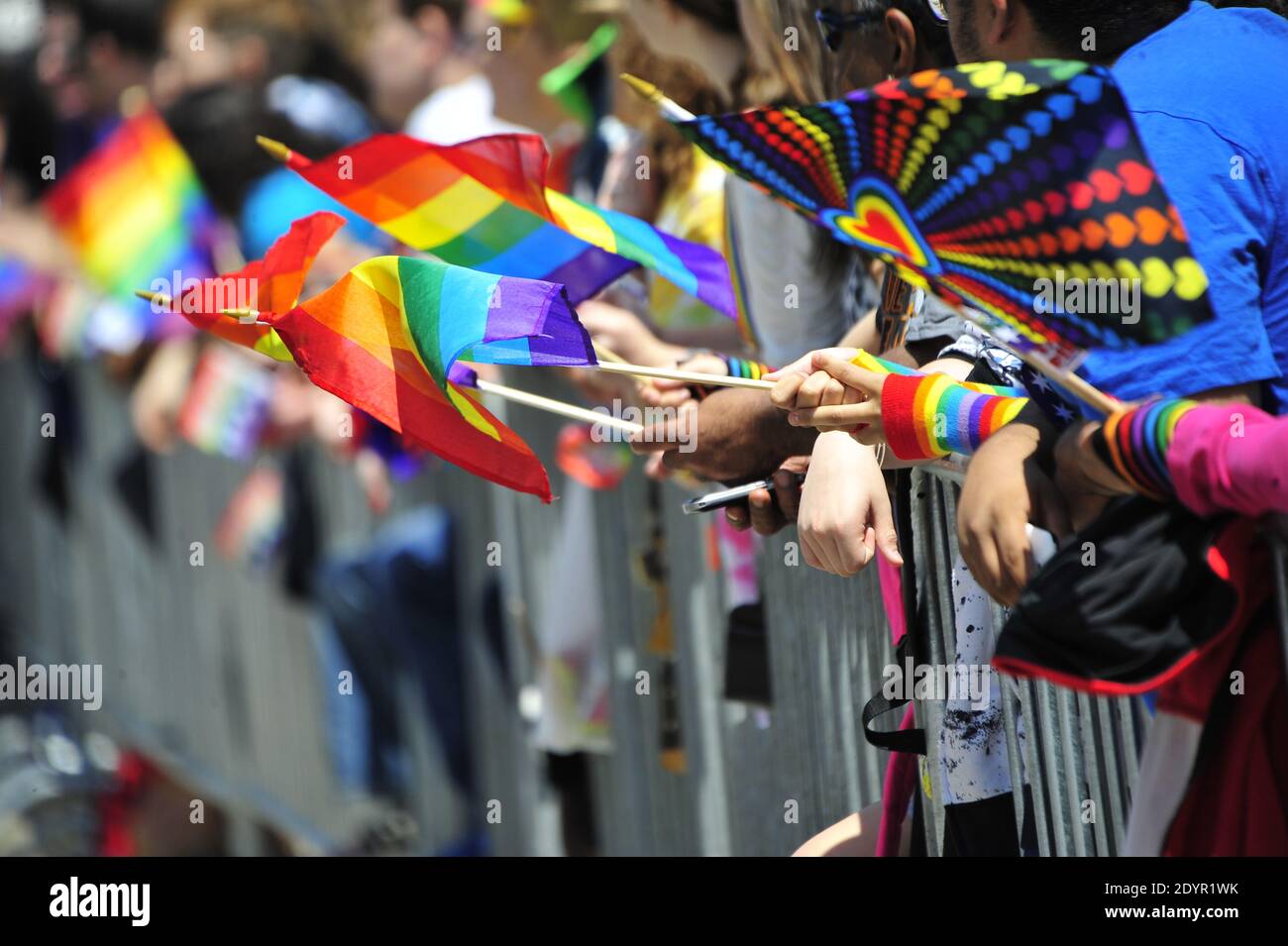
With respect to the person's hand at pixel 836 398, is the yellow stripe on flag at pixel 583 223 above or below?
above

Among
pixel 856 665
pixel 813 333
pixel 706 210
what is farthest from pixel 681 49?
pixel 856 665

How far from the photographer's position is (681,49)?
3.79 m

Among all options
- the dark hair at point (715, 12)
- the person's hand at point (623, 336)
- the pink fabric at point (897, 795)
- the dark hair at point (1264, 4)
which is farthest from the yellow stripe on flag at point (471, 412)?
the dark hair at point (715, 12)

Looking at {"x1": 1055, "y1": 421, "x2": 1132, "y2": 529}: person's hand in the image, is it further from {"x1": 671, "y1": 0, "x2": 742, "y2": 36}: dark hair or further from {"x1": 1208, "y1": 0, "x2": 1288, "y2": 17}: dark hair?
{"x1": 671, "y1": 0, "x2": 742, "y2": 36}: dark hair

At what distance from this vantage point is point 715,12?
12.2ft

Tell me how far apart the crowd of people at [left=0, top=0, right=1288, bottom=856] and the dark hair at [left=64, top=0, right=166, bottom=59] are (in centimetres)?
383

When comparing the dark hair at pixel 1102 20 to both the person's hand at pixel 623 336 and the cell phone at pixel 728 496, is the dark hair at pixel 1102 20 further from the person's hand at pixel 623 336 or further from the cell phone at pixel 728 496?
the person's hand at pixel 623 336

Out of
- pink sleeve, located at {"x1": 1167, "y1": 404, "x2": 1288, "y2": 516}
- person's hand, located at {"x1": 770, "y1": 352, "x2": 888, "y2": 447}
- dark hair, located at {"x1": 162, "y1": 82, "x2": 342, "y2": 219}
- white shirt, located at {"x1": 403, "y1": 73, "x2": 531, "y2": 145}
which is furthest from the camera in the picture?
dark hair, located at {"x1": 162, "y1": 82, "x2": 342, "y2": 219}

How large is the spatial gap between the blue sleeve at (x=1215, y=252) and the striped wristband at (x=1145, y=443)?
12 centimetres

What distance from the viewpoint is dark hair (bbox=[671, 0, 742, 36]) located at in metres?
3.69

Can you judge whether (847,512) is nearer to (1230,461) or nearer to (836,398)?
(836,398)

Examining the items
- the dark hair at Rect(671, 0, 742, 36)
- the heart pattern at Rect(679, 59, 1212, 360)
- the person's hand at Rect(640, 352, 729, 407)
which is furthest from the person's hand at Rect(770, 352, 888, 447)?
the dark hair at Rect(671, 0, 742, 36)

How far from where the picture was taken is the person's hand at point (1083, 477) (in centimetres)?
183

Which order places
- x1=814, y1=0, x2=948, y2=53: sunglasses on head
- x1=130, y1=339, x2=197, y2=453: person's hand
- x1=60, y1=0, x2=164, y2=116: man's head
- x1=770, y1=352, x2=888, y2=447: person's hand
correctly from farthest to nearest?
x1=60, y1=0, x2=164, y2=116: man's head < x1=130, y1=339, x2=197, y2=453: person's hand < x1=814, y1=0, x2=948, y2=53: sunglasses on head < x1=770, y1=352, x2=888, y2=447: person's hand
